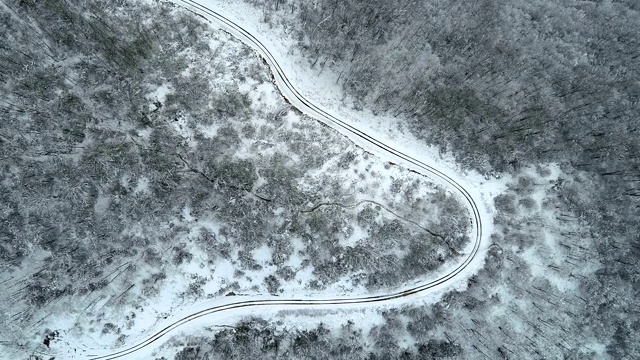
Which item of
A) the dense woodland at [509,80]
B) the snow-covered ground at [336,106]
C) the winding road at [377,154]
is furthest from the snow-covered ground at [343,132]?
the dense woodland at [509,80]

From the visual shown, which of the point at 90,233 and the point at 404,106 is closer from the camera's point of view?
the point at 90,233

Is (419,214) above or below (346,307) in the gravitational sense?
above

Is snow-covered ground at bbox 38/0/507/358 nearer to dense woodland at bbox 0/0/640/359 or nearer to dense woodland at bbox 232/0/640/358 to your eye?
dense woodland at bbox 0/0/640/359

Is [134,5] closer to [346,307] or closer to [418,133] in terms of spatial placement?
[418,133]

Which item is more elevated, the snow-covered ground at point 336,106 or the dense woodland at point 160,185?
the snow-covered ground at point 336,106

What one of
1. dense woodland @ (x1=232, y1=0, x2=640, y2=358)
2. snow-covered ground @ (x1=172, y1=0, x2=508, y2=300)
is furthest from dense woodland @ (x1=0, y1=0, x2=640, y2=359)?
snow-covered ground @ (x1=172, y1=0, x2=508, y2=300)

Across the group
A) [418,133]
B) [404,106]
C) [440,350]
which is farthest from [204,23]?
[440,350]

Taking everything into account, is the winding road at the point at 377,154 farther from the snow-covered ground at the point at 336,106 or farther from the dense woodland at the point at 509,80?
the dense woodland at the point at 509,80

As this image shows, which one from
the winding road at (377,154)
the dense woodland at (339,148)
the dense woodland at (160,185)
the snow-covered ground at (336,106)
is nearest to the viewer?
the dense woodland at (160,185)
